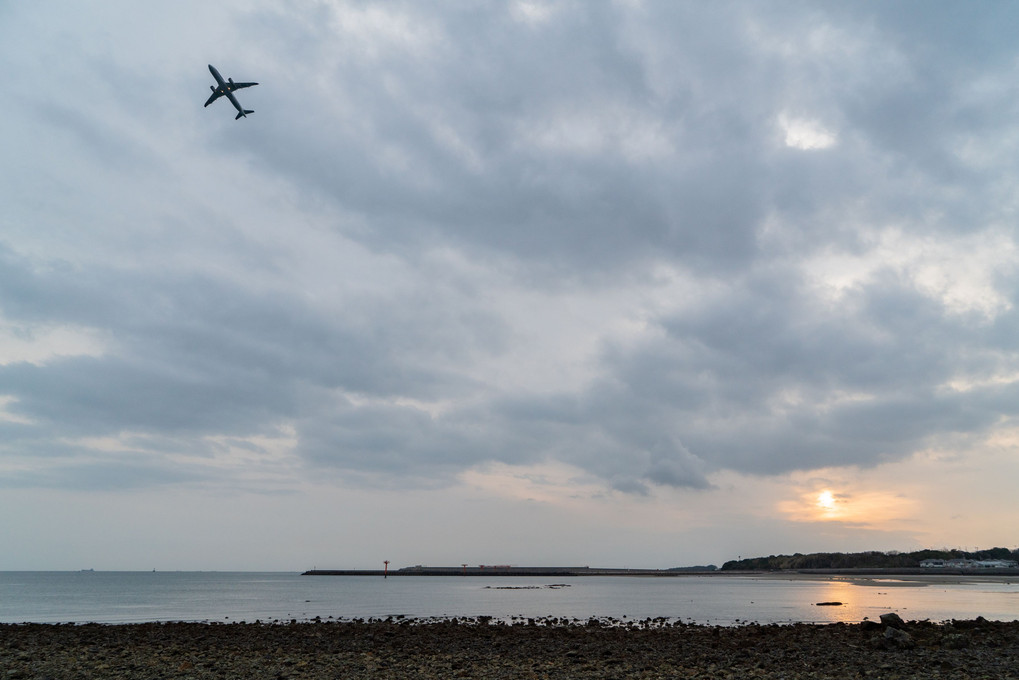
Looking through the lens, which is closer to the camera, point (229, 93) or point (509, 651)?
point (509, 651)

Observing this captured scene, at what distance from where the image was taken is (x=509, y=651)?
→ 36188mm

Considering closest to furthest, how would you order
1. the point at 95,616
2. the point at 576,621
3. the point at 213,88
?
the point at 576,621 < the point at 95,616 < the point at 213,88

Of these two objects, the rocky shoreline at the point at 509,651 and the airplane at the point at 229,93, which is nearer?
the rocky shoreline at the point at 509,651

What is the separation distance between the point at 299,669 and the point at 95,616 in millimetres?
52720

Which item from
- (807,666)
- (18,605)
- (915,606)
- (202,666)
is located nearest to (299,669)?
(202,666)

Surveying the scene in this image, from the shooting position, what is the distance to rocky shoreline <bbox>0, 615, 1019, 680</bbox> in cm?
2933

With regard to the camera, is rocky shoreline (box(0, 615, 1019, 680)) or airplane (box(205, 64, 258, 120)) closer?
rocky shoreline (box(0, 615, 1019, 680))

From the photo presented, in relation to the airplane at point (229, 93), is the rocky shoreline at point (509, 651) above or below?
below

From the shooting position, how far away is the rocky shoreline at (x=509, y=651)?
29.3m

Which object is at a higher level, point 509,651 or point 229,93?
point 229,93

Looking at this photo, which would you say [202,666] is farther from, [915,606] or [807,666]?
[915,606]

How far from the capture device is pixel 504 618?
201 feet

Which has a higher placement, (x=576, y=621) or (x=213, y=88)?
(x=213, y=88)

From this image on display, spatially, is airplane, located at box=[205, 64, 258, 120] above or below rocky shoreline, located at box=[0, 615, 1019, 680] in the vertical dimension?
above
